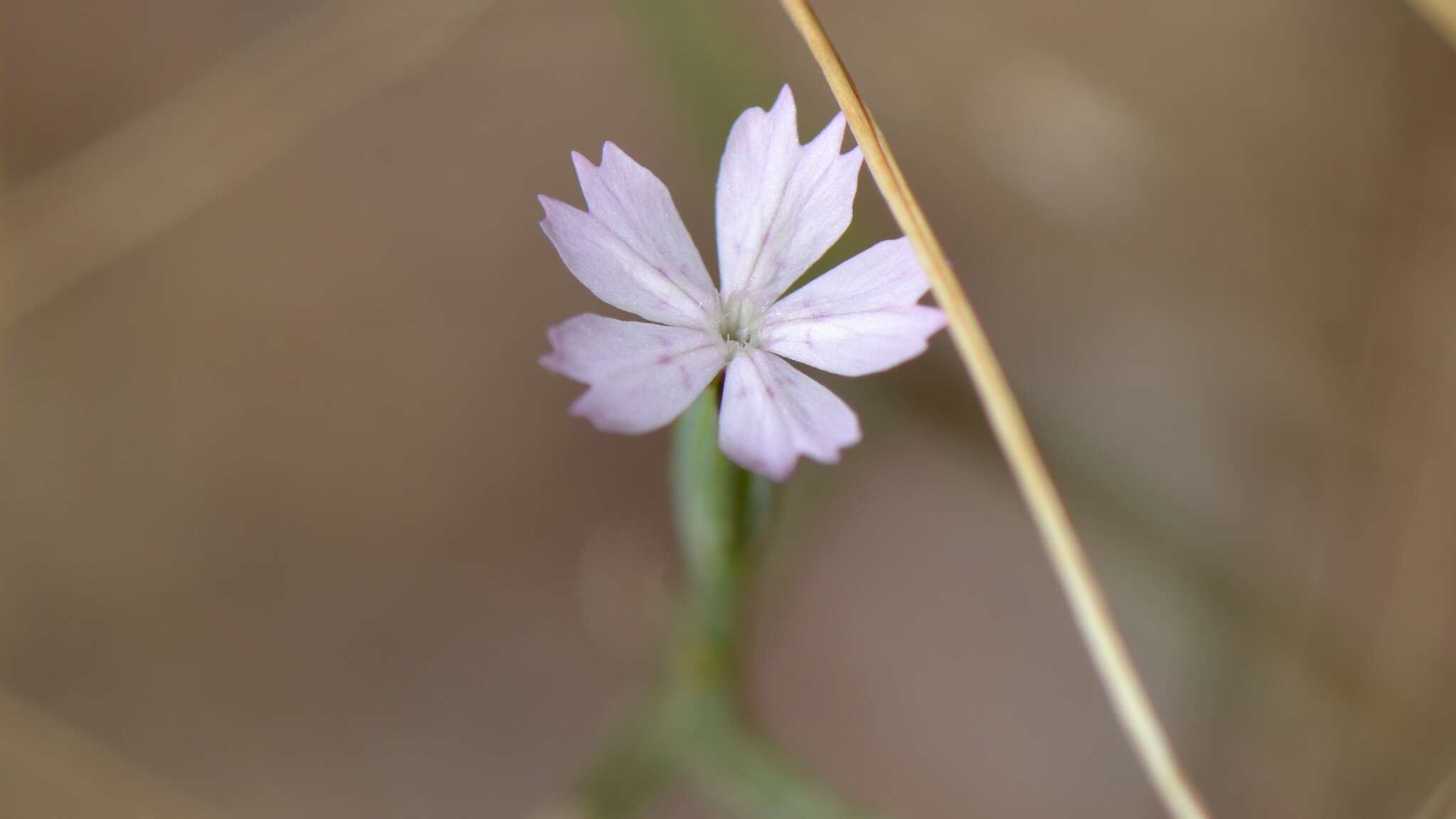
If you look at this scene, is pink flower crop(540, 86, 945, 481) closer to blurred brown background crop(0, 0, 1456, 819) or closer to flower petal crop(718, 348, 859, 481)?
flower petal crop(718, 348, 859, 481)

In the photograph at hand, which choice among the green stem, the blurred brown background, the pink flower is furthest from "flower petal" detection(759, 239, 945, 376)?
the blurred brown background

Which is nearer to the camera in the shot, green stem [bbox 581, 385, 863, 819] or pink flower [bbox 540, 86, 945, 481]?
pink flower [bbox 540, 86, 945, 481]

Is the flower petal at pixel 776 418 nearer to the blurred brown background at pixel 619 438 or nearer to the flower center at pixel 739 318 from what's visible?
the flower center at pixel 739 318

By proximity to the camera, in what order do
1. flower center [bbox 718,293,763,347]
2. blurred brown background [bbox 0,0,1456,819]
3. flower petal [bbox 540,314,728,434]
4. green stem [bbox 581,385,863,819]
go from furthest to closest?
blurred brown background [bbox 0,0,1456,819], green stem [bbox 581,385,863,819], flower center [bbox 718,293,763,347], flower petal [bbox 540,314,728,434]

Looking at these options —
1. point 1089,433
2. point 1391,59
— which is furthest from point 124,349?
point 1391,59

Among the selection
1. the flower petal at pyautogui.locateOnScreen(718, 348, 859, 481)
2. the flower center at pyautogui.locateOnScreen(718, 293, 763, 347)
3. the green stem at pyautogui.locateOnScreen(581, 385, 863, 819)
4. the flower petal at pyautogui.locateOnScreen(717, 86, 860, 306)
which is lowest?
the green stem at pyautogui.locateOnScreen(581, 385, 863, 819)

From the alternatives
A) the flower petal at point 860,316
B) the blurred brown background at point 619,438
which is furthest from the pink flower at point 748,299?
the blurred brown background at point 619,438

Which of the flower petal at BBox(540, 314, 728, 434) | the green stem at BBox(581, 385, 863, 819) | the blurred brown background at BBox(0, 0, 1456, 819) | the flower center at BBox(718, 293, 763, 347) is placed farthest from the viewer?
the blurred brown background at BBox(0, 0, 1456, 819)

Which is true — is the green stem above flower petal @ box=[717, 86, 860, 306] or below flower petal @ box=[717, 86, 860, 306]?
below
